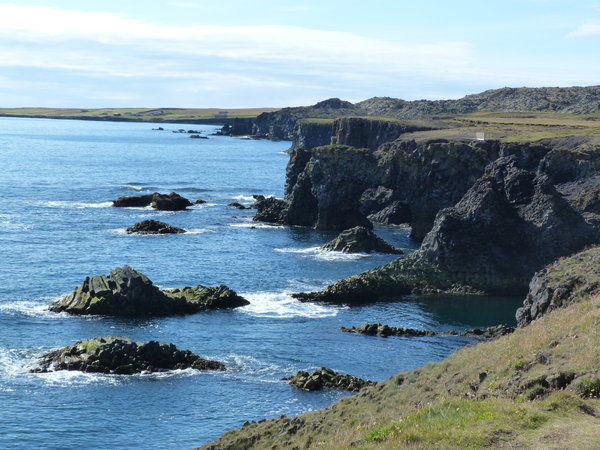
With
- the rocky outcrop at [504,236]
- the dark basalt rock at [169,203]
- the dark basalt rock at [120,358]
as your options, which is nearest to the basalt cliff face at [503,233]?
the rocky outcrop at [504,236]

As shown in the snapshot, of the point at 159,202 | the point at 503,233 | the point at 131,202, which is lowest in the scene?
the point at 131,202

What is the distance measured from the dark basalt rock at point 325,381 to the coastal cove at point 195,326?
771mm

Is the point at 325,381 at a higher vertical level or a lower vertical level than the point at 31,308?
higher

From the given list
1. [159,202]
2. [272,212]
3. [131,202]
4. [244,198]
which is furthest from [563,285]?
[244,198]

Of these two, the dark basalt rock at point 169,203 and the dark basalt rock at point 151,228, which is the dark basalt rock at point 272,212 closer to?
the dark basalt rock at point 169,203

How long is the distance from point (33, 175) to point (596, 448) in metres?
182

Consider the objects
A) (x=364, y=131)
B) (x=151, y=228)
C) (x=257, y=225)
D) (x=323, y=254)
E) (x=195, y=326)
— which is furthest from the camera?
(x=364, y=131)

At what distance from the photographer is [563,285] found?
1950 inches

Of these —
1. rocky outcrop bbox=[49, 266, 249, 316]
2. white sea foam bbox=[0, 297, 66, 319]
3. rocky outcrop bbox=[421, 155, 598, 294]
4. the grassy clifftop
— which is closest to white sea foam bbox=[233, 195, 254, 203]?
rocky outcrop bbox=[421, 155, 598, 294]

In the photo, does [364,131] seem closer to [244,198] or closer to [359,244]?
[244,198]

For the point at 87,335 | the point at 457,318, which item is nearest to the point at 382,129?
the point at 457,318

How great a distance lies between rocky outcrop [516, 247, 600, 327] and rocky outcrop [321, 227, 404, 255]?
1768 inches

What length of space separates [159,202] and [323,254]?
48013 mm

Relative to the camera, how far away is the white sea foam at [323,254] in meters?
95.4
